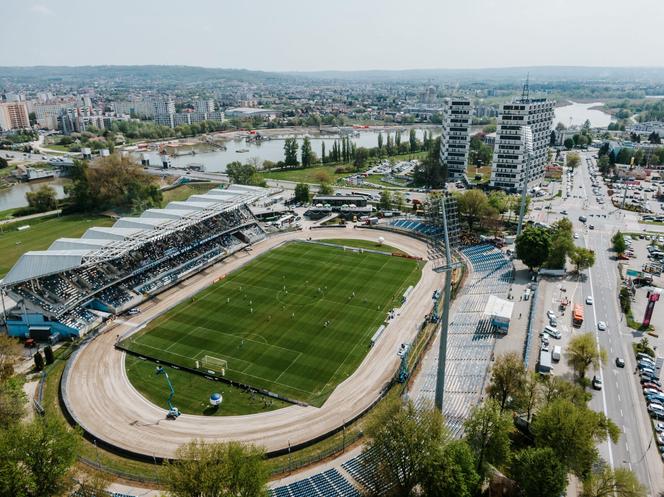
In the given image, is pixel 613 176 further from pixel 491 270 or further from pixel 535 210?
pixel 491 270

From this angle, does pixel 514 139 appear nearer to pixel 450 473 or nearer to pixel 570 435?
pixel 570 435

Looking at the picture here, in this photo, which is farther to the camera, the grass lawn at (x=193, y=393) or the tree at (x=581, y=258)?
the tree at (x=581, y=258)

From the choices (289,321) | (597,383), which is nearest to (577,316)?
(597,383)

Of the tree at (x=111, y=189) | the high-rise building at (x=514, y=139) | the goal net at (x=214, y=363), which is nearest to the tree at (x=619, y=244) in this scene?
the high-rise building at (x=514, y=139)

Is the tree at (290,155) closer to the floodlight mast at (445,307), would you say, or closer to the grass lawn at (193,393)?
the grass lawn at (193,393)

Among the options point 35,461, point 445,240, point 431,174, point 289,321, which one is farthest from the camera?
point 431,174

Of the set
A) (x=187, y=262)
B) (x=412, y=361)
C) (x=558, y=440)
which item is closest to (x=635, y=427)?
(x=558, y=440)
